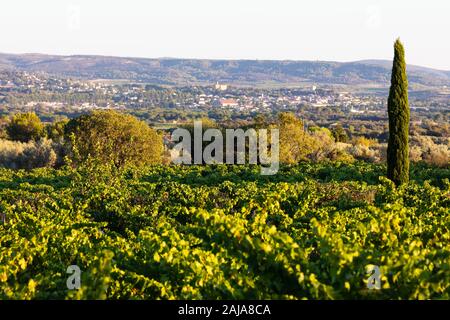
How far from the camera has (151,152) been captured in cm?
3034

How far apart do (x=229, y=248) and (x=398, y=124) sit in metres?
13.4

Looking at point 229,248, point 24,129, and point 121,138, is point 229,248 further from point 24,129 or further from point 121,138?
point 24,129

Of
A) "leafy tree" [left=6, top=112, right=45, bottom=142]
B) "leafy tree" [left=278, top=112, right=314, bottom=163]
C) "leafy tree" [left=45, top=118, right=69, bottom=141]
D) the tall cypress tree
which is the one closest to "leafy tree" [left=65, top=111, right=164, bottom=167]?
"leafy tree" [left=278, top=112, right=314, bottom=163]

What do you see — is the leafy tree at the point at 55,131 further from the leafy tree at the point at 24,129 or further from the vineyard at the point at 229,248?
the vineyard at the point at 229,248

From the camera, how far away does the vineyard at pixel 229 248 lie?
198 inches

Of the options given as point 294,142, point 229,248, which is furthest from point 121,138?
point 229,248

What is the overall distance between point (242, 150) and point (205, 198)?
2137cm

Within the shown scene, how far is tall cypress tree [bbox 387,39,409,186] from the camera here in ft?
55.5

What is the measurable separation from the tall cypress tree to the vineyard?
3.56 meters

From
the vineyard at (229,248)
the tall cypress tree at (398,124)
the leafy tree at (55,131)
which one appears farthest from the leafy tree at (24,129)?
the vineyard at (229,248)

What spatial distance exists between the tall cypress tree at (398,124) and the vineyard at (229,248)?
3562 mm

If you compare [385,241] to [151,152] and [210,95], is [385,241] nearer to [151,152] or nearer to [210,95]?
[151,152]

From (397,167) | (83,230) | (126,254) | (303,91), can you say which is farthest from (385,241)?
(303,91)

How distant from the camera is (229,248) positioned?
557cm
